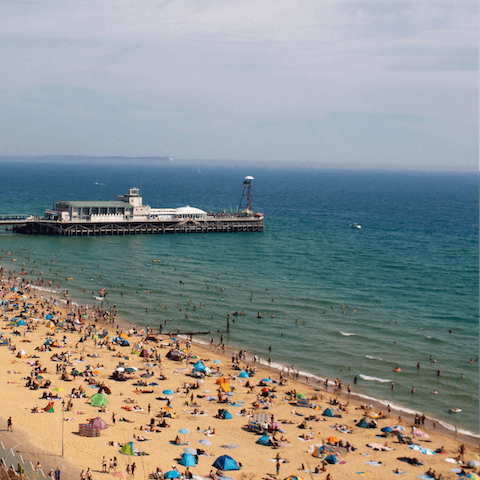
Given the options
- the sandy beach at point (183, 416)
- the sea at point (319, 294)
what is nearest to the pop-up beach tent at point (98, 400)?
the sandy beach at point (183, 416)

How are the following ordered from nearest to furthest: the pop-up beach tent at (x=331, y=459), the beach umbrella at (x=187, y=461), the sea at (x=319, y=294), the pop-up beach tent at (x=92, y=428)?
the beach umbrella at (x=187, y=461) < the pop-up beach tent at (x=331, y=459) < the pop-up beach tent at (x=92, y=428) < the sea at (x=319, y=294)

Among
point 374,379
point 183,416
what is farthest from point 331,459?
point 374,379

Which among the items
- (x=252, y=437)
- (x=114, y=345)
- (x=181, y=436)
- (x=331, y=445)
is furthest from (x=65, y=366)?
(x=331, y=445)

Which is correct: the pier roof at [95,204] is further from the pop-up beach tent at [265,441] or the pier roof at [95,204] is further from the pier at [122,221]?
the pop-up beach tent at [265,441]

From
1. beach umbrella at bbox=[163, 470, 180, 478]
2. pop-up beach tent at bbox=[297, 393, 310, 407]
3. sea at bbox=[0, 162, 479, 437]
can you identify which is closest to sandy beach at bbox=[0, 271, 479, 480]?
pop-up beach tent at bbox=[297, 393, 310, 407]

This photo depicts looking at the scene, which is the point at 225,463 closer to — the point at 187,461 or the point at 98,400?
the point at 187,461

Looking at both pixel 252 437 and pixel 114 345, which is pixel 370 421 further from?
pixel 114 345
